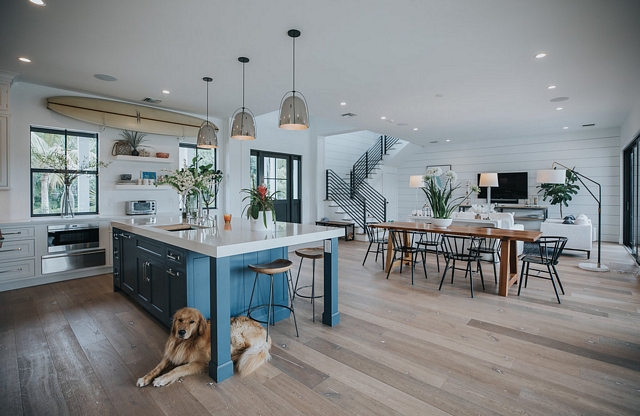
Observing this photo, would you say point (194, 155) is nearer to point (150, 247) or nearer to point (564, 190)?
point (150, 247)

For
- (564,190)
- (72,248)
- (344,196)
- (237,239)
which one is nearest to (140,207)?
(72,248)

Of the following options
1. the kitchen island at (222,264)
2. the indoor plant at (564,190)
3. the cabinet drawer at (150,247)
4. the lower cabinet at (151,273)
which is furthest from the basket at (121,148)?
the indoor plant at (564,190)

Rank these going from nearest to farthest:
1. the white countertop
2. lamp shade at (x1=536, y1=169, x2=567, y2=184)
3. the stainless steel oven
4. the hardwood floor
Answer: the hardwood floor < the white countertop < the stainless steel oven < lamp shade at (x1=536, y1=169, x2=567, y2=184)

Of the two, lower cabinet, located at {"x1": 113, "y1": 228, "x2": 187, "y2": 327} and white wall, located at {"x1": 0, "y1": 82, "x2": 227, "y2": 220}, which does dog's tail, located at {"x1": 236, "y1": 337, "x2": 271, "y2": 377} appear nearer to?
lower cabinet, located at {"x1": 113, "y1": 228, "x2": 187, "y2": 327}

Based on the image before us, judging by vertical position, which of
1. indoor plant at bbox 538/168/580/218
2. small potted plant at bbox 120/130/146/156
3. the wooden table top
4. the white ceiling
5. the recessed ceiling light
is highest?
the recessed ceiling light

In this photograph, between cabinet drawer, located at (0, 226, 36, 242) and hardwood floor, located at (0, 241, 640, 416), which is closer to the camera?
hardwood floor, located at (0, 241, 640, 416)

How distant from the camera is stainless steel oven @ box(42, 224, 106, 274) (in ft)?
14.6

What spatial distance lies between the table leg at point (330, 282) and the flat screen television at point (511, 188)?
8138mm

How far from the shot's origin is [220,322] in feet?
7.30

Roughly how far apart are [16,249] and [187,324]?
3561 mm

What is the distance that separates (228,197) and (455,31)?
16.4 feet

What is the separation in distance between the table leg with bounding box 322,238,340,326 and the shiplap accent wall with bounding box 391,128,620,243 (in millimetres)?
8222

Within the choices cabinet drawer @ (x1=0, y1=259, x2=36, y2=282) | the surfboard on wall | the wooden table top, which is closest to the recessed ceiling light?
the surfboard on wall

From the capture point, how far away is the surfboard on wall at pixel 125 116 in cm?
475
